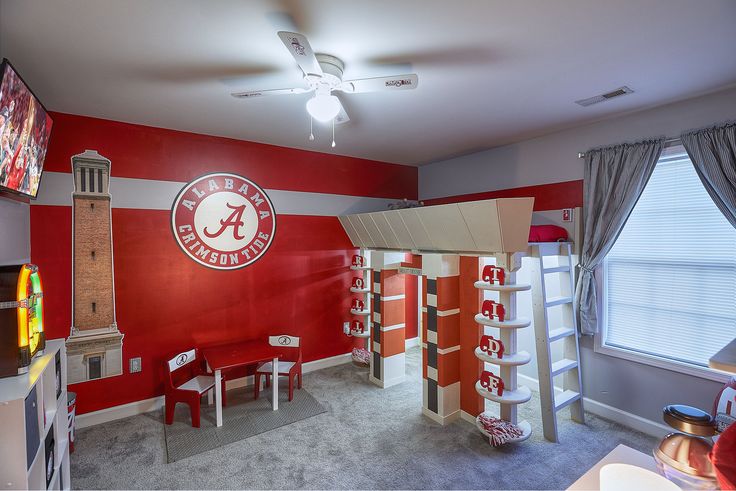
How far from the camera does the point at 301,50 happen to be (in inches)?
62.0

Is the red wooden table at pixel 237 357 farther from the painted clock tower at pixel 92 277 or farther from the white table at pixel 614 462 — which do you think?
the white table at pixel 614 462

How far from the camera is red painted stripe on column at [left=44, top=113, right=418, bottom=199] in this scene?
2896mm

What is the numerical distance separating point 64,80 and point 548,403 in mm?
4196

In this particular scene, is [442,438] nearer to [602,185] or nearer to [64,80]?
[602,185]

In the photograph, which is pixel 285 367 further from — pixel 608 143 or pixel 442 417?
pixel 608 143

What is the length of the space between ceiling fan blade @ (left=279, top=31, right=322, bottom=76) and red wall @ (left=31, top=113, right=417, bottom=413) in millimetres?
2118

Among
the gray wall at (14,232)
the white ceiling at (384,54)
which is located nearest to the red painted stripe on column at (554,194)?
the white ceiling at (384,54)

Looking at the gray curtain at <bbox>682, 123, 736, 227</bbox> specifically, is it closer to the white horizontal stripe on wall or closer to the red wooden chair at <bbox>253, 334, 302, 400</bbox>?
the white horizontal stripe on wall

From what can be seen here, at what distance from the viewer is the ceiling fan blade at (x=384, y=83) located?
70.3 inches

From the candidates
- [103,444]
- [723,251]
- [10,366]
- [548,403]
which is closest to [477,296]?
[548,403]

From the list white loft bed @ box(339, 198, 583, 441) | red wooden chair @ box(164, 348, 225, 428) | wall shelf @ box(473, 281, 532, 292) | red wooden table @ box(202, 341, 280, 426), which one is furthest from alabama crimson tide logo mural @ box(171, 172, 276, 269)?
wall shelf @ box(473, 281, 532, 292)

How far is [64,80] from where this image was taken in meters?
2.25

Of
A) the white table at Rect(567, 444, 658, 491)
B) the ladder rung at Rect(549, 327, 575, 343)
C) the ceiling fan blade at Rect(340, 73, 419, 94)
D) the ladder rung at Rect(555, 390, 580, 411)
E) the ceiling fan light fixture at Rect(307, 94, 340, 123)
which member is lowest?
the ladder rung at Rect(555, 390, 580, 411)

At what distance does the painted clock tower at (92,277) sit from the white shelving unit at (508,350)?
125 inches
